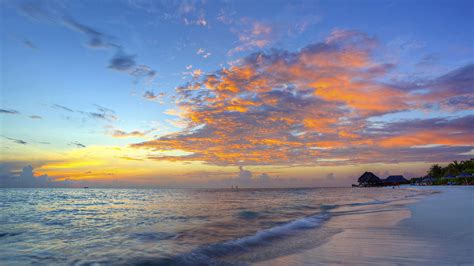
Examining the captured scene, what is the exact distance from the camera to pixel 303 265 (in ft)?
25.3

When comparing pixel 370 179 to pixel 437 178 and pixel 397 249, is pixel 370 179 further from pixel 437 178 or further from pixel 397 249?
pixel 397 249

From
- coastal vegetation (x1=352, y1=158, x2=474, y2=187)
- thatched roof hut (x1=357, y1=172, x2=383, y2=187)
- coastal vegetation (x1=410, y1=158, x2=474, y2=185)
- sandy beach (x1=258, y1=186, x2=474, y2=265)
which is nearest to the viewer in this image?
sandy beach (x1=258, y1=186, x2=474, y2=265)

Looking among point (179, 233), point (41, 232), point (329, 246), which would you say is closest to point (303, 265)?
point (329, 246)

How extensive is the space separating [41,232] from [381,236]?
696 inches

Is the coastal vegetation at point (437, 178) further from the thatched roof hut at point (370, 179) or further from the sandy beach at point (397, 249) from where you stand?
the sandy beach at point (397, 249)

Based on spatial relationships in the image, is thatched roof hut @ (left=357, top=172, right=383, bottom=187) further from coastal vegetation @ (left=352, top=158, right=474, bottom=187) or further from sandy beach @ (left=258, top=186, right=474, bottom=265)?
sandy beach @ (left=258, top=186, right=474, bottom=265)

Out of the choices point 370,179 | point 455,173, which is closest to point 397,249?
point 455,173

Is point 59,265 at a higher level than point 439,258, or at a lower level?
lower

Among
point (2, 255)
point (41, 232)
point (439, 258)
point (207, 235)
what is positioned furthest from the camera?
point (41, 232)

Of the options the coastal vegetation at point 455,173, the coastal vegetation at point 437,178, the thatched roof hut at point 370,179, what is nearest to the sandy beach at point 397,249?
the coastal vegetation at point 455,173

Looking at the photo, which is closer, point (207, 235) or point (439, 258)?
point (439, 258)

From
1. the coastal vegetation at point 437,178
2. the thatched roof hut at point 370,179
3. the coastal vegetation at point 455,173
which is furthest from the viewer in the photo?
the thatched roof hut at point 370,179

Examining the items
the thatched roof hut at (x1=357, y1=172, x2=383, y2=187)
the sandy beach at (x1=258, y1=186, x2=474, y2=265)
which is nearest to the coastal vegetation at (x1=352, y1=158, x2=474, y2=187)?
the thatched roof hut at (x1=357, y1=172, x2=383, y2=187)

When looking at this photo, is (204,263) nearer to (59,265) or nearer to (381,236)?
(59,265)
